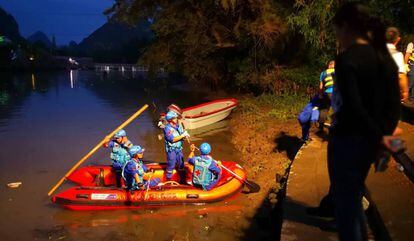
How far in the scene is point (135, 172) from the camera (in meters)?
8.31

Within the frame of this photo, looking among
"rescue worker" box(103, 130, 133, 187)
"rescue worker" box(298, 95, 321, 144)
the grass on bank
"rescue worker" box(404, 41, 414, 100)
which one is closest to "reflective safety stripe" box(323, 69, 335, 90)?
"rescue worker" box(298, 95, 321, 144)

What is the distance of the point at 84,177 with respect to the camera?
1002cm

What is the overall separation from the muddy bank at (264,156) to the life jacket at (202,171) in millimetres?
937

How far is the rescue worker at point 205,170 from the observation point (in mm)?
8477

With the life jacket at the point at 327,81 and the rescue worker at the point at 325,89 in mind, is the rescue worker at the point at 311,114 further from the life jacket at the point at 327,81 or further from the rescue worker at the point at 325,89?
the life jacket at the point at 327,81

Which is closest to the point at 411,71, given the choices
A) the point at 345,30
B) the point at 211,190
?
the point at 211,190

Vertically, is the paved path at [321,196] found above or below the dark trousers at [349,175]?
below

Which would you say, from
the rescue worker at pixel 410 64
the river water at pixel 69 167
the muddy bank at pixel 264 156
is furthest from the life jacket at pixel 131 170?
the rescue worker at pixel 410 64

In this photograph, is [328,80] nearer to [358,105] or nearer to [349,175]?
[349,175]

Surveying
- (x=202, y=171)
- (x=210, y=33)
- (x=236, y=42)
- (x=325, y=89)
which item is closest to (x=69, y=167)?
(x=202, y=171)

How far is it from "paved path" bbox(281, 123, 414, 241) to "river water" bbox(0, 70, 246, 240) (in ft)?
5.42

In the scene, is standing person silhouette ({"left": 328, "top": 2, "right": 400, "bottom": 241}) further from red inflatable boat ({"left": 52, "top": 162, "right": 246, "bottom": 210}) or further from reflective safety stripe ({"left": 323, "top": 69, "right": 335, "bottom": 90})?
red inflatable boat ({"left": 52, "top": 162, "right": 246, "bottom": 210})

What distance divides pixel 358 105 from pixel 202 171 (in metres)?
5.91

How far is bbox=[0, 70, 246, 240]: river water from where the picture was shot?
7711mm
